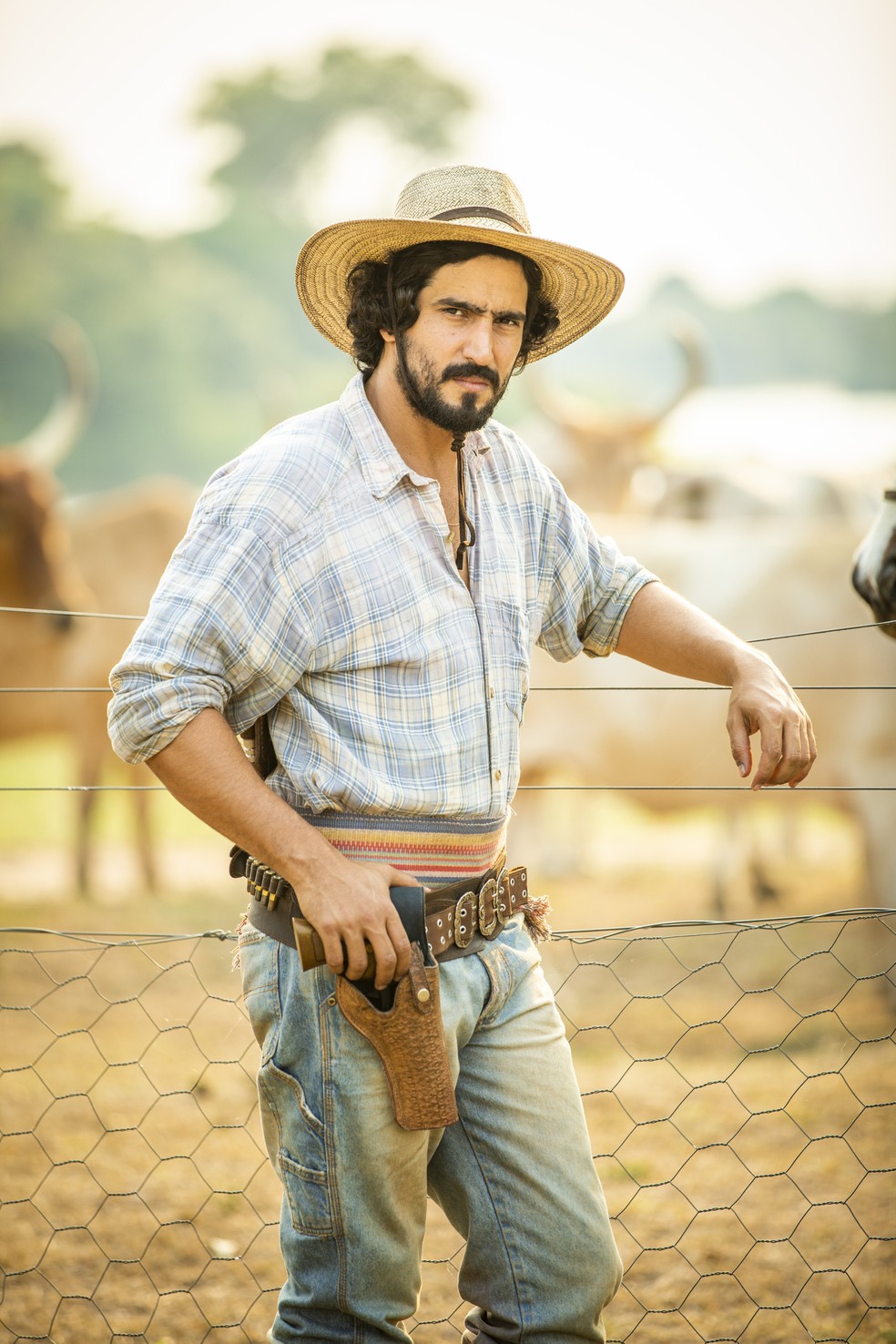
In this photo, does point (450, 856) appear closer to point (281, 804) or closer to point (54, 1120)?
point (281, 804)

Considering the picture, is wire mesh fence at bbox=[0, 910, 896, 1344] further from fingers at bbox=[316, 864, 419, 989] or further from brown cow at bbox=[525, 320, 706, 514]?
brown cow at bbox=[525, 320, 706, 514]

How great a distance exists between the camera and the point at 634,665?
19.2 feet

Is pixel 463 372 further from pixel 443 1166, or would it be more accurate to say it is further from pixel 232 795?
pixel 443 1166

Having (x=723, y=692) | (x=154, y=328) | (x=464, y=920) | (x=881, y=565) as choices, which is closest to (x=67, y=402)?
(x=723, y=692)

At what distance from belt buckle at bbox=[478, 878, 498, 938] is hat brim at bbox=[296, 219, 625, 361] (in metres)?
0.97

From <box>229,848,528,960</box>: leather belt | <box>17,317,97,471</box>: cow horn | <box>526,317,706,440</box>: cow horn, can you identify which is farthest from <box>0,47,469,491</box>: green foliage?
<box>229,848,528,960</box>: leather belt

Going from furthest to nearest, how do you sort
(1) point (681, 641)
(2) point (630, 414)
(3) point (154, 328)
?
(3) point (154, 328) → (2) point (630, 414) → (1) point (681, 641)

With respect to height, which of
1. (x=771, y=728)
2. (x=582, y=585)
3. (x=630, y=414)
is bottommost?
(x=771, y=728)

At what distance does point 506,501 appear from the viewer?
2238mm

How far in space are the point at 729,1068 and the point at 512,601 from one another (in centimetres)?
277

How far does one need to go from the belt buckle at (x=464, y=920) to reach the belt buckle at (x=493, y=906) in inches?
0.7

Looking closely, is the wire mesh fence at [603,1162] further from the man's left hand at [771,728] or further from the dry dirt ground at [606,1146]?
the man's left hand at [771,728]

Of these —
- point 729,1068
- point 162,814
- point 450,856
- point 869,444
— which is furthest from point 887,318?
point 450,856

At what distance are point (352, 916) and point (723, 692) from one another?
3.92m
